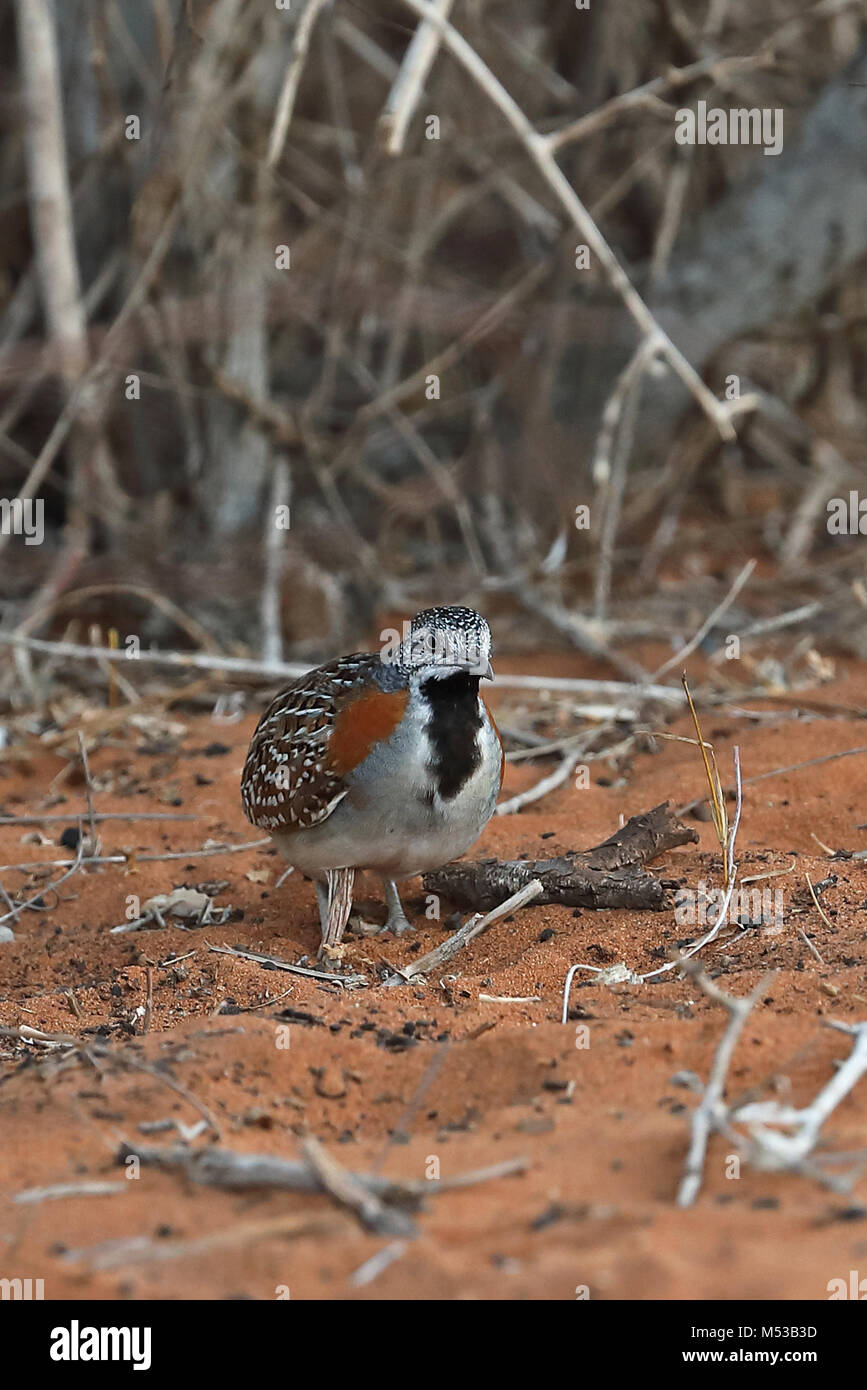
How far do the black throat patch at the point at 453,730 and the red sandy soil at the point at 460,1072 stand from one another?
1.86ft

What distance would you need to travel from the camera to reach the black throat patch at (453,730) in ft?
15.7

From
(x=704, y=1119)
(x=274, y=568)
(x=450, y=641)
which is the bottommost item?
(x=704, y=1119)

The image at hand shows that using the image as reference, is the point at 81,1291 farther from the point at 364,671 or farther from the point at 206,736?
the point at 206,736

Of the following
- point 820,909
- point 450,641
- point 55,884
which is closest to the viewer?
point 820,909

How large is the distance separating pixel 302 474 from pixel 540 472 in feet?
4.68

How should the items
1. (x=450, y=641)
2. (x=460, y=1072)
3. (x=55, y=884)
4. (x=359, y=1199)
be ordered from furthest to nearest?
(x=55, y=884), (x=450, y=641), (x=460, y=1072), (x=359, y=1199)

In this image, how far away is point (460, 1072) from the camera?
150 inches

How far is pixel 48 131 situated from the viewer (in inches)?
325

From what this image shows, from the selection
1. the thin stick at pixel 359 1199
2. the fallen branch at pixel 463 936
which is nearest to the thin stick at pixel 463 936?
the fallen branch at pixel 463 936

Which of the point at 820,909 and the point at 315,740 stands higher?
the point at 315,740

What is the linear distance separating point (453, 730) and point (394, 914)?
788 mm

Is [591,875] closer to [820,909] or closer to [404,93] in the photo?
[820,909]

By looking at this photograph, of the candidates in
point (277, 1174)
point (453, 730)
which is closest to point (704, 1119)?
point (277, 1174)

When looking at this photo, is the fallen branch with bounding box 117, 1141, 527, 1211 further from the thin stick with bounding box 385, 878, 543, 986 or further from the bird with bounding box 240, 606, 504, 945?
the bird with bounding box 240, 606, 504, 945
